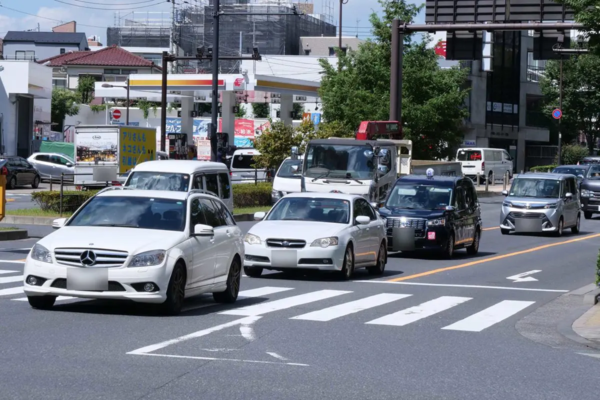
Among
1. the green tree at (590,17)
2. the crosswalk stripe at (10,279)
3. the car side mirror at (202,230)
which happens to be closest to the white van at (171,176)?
the crosswalk stripe at (10,279)

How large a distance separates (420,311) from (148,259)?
170 inches

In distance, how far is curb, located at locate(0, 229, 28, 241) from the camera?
25141 mm

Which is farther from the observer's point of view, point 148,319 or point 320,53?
point 320,53

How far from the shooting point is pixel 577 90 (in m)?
82.8

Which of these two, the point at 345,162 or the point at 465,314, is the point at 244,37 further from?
the point at 465,314

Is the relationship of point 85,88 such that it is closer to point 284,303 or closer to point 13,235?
point 13,235

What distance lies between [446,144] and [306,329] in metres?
49.1

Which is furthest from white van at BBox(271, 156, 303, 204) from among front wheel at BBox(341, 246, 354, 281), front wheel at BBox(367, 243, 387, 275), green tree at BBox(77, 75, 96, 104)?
green tree at BBox(77, 75, 96, 104)

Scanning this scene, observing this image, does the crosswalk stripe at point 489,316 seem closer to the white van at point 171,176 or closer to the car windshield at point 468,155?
the white van at point 171,176

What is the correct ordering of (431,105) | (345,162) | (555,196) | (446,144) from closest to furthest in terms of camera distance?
(345,162) → (555,196) → (431,105) → (446,144)

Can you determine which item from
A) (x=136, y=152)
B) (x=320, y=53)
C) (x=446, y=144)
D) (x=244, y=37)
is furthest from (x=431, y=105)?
(x=320, y=53)

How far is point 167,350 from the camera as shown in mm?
10320

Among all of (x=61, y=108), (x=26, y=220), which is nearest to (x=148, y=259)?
(x=26, y=220)

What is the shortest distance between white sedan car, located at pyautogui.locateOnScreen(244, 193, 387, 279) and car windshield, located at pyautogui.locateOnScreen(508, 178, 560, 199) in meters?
15.1
